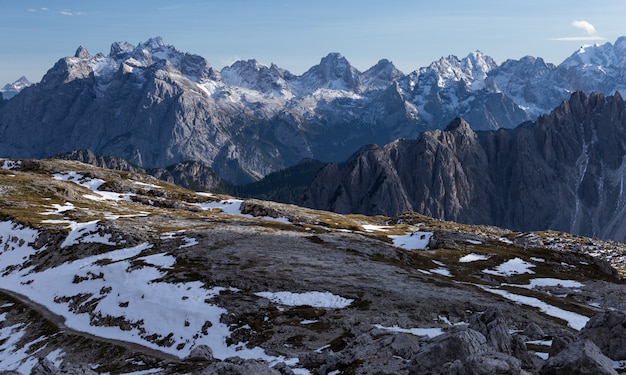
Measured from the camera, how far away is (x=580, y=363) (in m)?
30.5

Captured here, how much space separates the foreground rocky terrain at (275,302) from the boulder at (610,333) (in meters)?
0.10

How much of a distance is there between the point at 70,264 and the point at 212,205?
3372 inches

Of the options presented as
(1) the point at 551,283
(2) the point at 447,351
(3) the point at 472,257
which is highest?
(2) the point at 447,351

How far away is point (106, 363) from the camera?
57.5 metres

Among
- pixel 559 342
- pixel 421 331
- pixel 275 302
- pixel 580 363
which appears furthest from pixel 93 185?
pixel 580 363

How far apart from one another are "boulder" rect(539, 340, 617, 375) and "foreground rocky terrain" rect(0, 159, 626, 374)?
0.23 feet

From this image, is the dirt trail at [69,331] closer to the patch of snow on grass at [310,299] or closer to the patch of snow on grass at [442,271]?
the patch of snow on grass at [310,299]

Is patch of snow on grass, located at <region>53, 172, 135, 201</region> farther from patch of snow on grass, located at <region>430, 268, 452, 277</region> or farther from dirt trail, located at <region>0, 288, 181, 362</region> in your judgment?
patch of snow on grass, located at <region>430, 268, 452, 277</region>

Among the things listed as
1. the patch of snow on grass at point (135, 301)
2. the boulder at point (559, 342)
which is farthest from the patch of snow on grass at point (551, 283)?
the boulder at point (559, 342)

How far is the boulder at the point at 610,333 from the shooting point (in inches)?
1531

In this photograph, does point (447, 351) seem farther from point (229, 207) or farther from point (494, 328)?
point (229, 207)

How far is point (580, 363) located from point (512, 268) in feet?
312

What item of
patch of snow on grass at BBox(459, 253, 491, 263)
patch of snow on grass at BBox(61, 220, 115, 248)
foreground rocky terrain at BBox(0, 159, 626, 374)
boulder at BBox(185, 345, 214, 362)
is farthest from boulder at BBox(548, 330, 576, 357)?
patch of snow on grass at BBox(459, 253, 491, 263)

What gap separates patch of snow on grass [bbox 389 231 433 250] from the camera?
142 metres
